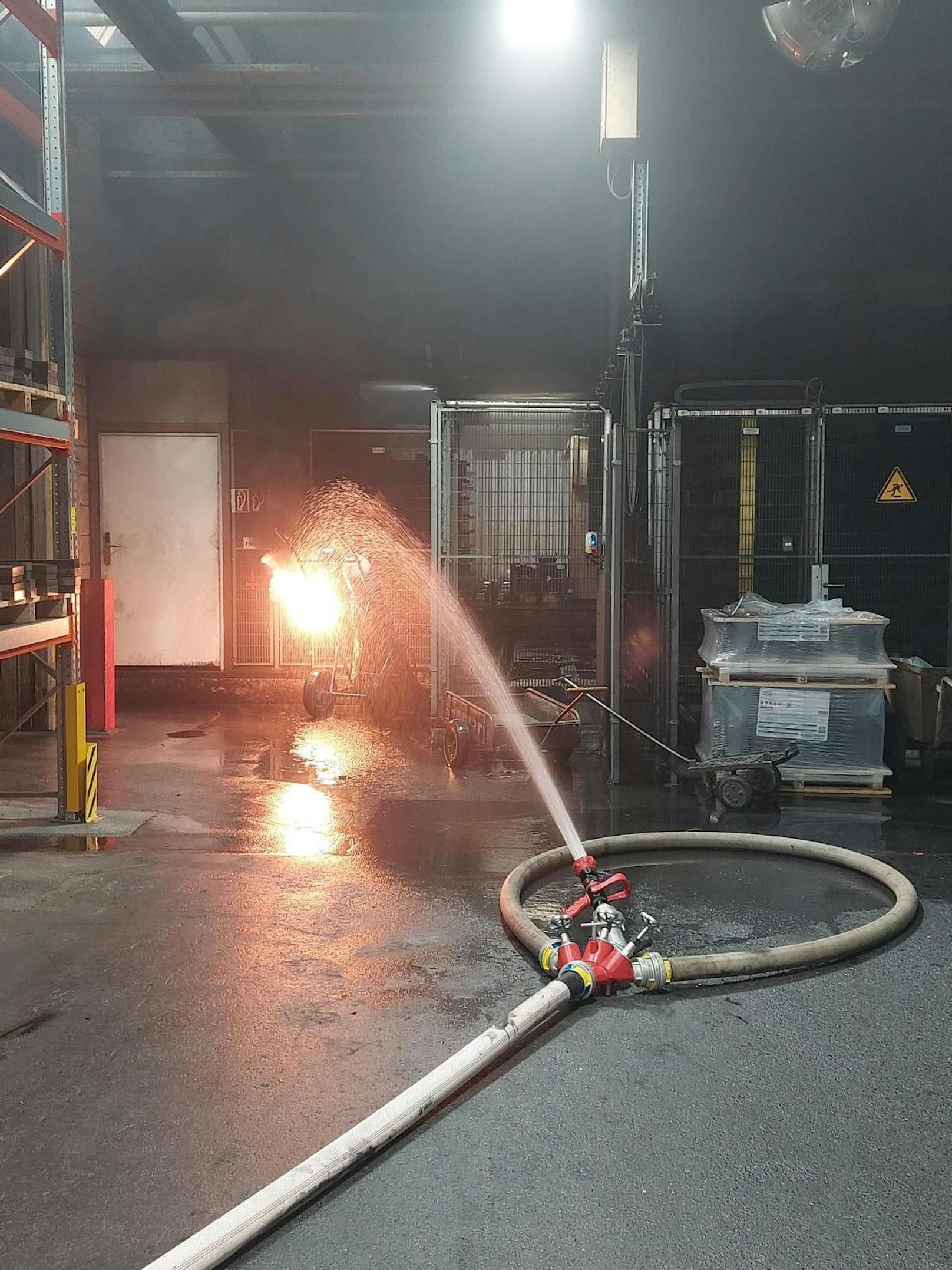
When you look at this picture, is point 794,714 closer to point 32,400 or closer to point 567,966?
point 567,966

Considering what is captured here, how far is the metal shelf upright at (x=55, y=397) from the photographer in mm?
5707

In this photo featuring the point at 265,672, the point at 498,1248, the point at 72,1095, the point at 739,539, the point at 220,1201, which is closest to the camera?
the point at 498,1248

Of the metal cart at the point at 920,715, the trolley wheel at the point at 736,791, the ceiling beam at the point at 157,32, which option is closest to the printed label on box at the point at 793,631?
the metal cart at the point at 920,715

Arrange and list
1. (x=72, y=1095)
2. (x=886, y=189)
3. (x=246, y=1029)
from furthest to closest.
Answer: (x=886, y=189) → (x=246, y=1029) → (x=72, y=1095)

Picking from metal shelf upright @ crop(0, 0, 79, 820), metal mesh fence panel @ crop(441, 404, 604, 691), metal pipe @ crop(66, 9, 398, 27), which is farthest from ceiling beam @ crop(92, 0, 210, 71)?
metal mesh fence panel @ crop(441, 404, 604, 691)

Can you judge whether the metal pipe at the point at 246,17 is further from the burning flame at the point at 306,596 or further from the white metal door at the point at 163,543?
the burning flame at the point at 306,596

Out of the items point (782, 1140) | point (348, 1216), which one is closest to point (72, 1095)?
point (348, 1216)

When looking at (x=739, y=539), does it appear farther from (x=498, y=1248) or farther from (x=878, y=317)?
(x=498, y=1248)

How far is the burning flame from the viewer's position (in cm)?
1115

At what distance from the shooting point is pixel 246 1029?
12.3 feet

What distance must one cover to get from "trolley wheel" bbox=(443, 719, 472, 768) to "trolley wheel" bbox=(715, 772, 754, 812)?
214 centimetres

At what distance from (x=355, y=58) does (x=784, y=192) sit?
486cm

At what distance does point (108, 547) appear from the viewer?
11773 mm

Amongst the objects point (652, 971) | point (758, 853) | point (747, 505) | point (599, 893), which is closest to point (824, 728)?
point (758, 853)
